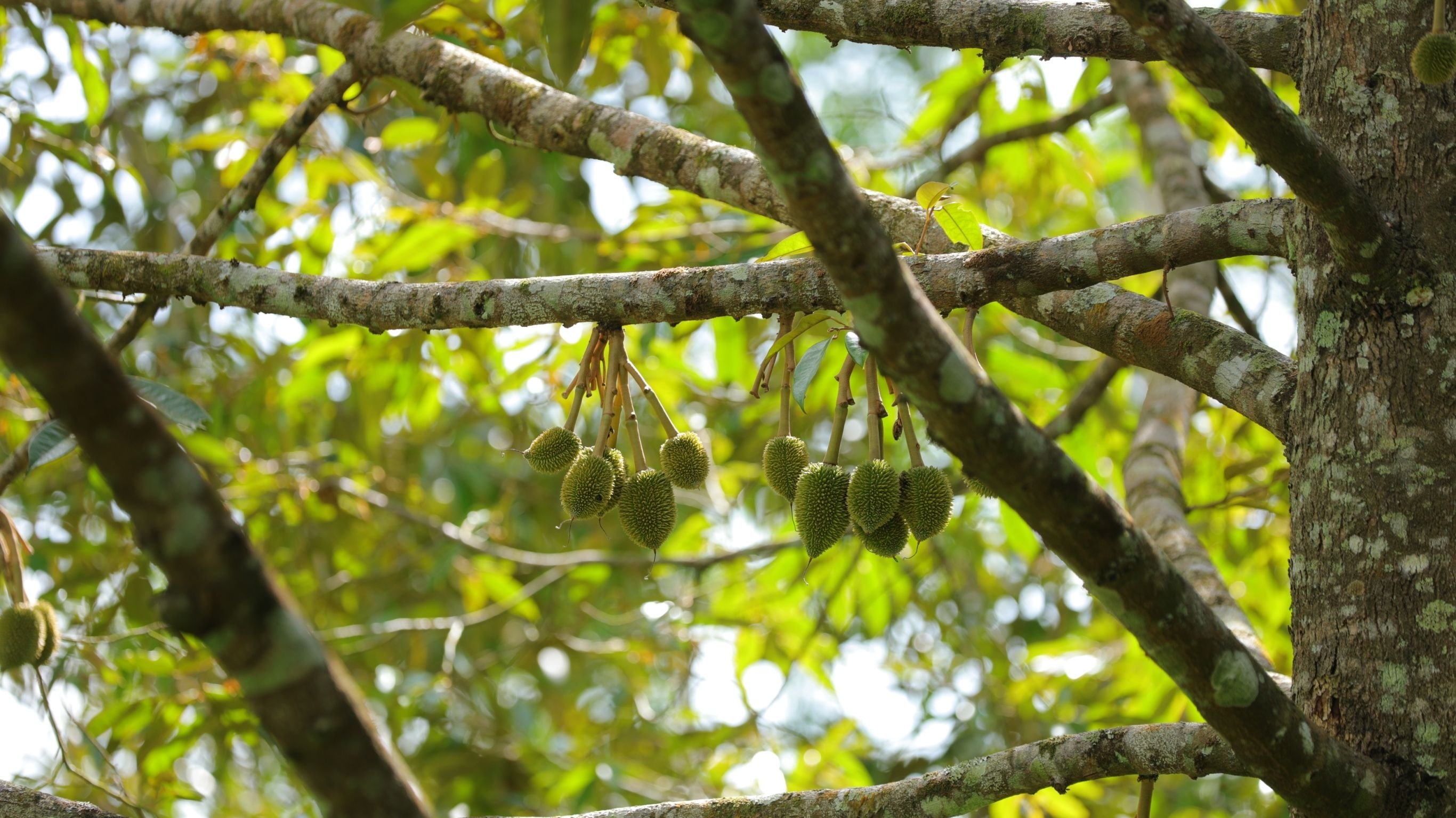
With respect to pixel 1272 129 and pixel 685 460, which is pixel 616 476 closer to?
pixel 685 460

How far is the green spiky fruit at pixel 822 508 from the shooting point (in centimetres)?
162

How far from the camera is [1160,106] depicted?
3.63 m

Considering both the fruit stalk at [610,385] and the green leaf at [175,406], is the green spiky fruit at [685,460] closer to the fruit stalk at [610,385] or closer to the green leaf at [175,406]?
the fruit stalk at [610,385]

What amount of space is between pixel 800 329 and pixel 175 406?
129 cm

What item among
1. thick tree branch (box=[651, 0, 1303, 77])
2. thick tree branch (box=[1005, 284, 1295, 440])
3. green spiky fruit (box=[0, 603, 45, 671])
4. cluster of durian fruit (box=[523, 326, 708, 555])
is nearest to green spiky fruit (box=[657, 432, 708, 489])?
cluster of durian fruit (box=[523, 326, 708, 555])

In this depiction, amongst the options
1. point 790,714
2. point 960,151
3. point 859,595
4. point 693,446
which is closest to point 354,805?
point 693,446

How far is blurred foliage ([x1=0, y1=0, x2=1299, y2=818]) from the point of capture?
3375 mm

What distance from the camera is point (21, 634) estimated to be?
6.89 feet

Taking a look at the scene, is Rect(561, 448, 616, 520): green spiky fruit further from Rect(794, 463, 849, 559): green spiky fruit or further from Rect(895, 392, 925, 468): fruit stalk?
Rect(895, 392, 925, 468): fruit stalk

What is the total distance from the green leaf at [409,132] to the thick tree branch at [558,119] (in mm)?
928

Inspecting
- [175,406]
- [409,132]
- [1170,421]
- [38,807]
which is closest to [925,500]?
[38,807]

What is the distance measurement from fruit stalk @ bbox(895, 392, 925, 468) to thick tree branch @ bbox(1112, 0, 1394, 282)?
546 millimetres

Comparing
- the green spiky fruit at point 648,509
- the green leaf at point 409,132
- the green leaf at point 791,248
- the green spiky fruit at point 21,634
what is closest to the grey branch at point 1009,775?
the green spiky fruit at point 648,509

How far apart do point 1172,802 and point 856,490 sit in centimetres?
583
